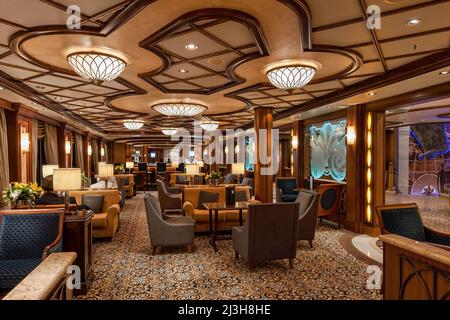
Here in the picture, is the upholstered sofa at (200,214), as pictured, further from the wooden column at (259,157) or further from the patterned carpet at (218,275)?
the wooden column at (259,157)

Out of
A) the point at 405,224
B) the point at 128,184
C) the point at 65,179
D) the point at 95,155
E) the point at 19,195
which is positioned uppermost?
the point at 95,155

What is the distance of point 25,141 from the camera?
7.14 meters

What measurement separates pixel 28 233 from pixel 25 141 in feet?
A: 15.6

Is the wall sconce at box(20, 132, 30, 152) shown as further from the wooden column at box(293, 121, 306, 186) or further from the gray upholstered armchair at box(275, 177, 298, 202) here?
the wooden column at box(293, 121, 306, 186)

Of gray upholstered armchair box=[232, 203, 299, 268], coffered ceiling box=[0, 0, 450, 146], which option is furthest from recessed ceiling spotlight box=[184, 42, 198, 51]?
gray upholstered armchair box=[232, 203, 299, 268]

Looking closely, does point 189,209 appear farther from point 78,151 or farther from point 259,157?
point 78,151

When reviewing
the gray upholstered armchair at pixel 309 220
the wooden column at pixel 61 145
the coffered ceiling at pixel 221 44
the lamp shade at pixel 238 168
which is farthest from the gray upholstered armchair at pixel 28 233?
the wooden column at pixel 61 145

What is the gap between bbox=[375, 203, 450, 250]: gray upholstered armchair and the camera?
3.67 m

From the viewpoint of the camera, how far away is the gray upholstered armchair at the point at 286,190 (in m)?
8.05

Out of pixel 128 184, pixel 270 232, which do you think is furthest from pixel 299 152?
pixel 128 184

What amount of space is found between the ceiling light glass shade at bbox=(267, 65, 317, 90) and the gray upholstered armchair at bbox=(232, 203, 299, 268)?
5.30 ft

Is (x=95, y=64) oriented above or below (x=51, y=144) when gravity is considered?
above

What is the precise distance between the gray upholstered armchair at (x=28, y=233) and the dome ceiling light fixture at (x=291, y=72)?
3075 mm
